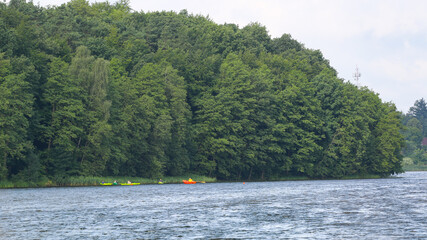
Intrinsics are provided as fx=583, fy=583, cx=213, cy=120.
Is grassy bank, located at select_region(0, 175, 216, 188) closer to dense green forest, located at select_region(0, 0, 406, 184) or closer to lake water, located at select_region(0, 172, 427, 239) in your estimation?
dense green forest, located at select_region(0, 0, 406, 184)

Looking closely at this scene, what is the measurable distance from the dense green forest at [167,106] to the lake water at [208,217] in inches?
977

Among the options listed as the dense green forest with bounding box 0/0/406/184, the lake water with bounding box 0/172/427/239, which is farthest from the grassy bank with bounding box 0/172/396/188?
the lake water with bounding box 0/172/427/239

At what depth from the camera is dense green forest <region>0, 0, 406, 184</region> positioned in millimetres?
85750

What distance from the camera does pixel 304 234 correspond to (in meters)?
35.6

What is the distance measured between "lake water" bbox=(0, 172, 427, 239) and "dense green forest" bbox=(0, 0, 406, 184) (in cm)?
2482

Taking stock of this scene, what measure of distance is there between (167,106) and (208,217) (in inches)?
2626

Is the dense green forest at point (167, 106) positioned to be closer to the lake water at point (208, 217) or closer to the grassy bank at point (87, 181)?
the grassy bank at point (87, 181)

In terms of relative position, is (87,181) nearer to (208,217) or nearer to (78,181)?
(78,181)

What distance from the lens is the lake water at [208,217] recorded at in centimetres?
3575

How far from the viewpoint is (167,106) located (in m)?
110

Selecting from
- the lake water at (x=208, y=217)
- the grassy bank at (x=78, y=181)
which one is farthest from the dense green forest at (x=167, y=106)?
the lake water at (x=208, y=217)

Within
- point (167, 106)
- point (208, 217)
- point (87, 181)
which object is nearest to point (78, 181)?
point (87, 181)

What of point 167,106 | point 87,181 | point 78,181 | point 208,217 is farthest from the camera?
point 167,106

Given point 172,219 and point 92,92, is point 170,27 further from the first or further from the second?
point 172,219
